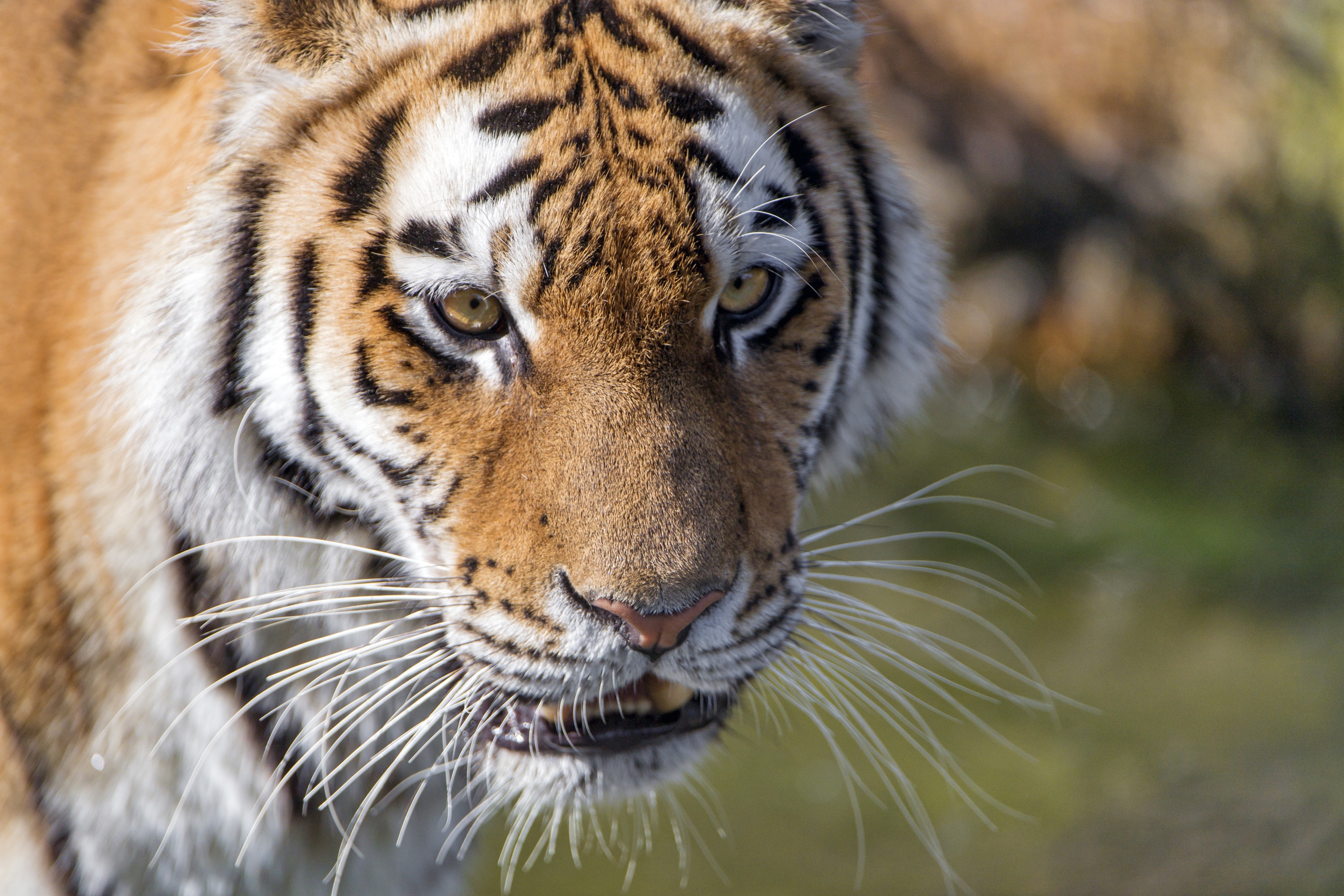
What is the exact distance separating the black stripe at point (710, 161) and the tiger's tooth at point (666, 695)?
56 centimetres

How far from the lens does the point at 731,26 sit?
1.49 meters

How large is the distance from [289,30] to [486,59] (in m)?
0.21

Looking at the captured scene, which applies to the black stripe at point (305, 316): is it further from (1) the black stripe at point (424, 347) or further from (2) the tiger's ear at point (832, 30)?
(2) the tiger's ear at point (832, 30)

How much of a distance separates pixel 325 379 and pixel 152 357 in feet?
0.64

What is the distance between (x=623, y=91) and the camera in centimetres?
139

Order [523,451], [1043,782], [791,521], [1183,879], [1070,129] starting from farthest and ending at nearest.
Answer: [1070,129] → [1043,782] → [1183,879] → [791,521] → [523,451]

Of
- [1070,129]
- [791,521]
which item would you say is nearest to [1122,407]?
[1070,129]

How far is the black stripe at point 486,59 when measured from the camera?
1374 millimetres

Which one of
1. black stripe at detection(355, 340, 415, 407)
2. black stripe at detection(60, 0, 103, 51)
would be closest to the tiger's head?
black stripe at detection(355, 340, 415, 407)

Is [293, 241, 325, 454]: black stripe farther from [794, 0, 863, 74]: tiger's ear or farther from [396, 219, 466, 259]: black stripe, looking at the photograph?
[794, 0, 863, 74]: tiger's ear

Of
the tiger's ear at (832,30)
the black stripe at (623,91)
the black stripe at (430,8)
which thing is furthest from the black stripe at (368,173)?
the tiger's ear at (832,30)

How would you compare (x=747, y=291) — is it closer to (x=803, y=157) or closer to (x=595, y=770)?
(x=803, y=157)

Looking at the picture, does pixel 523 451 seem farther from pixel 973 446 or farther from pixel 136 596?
pixel 973 446

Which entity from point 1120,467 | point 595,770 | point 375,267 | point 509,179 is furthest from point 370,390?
point 1120,467
